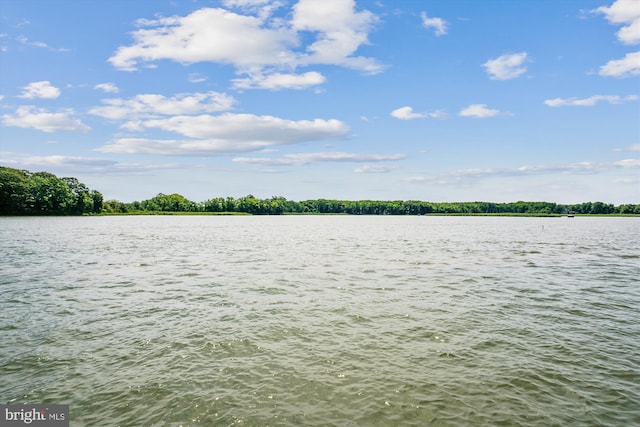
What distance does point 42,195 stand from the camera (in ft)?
524

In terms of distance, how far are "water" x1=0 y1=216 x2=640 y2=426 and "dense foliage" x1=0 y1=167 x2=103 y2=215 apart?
153 metres

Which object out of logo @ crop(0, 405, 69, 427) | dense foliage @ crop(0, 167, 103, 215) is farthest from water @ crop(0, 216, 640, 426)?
dense foliage @ crop(0, 167, 103, 215)

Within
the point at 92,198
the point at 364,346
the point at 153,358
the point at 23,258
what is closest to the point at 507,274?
the point at 364,346

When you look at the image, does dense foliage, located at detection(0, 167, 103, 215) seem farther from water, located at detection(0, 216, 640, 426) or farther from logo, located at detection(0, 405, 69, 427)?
logo, located at detection(0, 405, 69, 427)

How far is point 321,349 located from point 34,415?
8.91 m

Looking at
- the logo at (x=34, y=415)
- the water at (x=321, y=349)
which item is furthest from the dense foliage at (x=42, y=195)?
the logo at (x=34, y=415)

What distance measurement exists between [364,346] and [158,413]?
25.7ft

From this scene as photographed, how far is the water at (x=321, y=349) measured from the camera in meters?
10.3

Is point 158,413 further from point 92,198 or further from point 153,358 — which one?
point 92,198

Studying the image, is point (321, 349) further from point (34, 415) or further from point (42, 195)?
point (42, 195)

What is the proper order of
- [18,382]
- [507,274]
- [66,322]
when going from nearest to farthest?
[18,382] → [66,322] → [507,274]

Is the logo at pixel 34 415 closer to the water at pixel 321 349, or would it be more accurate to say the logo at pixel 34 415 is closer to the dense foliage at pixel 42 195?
the water at pixel 321 349

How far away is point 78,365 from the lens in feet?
42.2

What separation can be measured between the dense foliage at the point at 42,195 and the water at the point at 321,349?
502ft
